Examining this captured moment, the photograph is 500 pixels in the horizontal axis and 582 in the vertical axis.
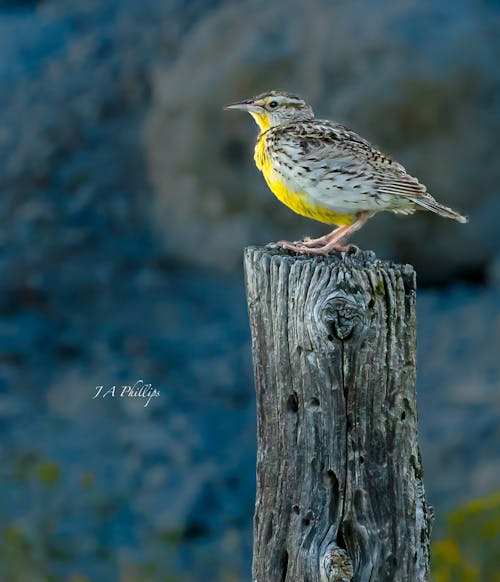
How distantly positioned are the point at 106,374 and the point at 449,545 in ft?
13.4

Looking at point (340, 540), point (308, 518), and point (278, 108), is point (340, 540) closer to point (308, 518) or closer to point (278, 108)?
point (308, 518)

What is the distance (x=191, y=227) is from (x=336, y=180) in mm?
4839

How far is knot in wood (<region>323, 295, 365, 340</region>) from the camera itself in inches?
157

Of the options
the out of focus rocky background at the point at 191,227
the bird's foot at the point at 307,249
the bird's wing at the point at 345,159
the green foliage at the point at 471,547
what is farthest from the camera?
the out of focus rocky background at the point at 191,227

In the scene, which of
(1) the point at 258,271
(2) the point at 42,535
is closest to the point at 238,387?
(2) the point at 42,535

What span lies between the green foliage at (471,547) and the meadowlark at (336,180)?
5.11 feet

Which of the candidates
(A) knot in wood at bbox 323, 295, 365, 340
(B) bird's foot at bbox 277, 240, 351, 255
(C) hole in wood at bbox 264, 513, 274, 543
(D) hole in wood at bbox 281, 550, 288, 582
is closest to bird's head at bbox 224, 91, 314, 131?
(B) bird's foot at bbox 277, 240, 351, 255

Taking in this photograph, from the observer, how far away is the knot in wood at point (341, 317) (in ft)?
13.1

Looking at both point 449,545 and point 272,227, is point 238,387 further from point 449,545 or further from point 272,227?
point 449,545

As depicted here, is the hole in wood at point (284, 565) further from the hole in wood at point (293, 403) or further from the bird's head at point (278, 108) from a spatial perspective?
the bird's head at point (278, 108)

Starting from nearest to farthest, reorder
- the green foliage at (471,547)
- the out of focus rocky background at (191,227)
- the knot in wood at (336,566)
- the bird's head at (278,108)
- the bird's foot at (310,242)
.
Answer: the knot in wood at (336,566), the bird's foot at (310,242), the bird's head at (278,108), the green foliage at (471,547), the out of focus rocky background at (191,227)

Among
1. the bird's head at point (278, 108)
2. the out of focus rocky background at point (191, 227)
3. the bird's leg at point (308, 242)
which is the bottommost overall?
the bird's leg at point (308, 242)

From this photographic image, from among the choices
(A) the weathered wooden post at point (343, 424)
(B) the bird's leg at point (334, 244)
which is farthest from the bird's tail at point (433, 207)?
(A) the weathered wooden post at point (343, 424)

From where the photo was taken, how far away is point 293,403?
4121 millimetres
